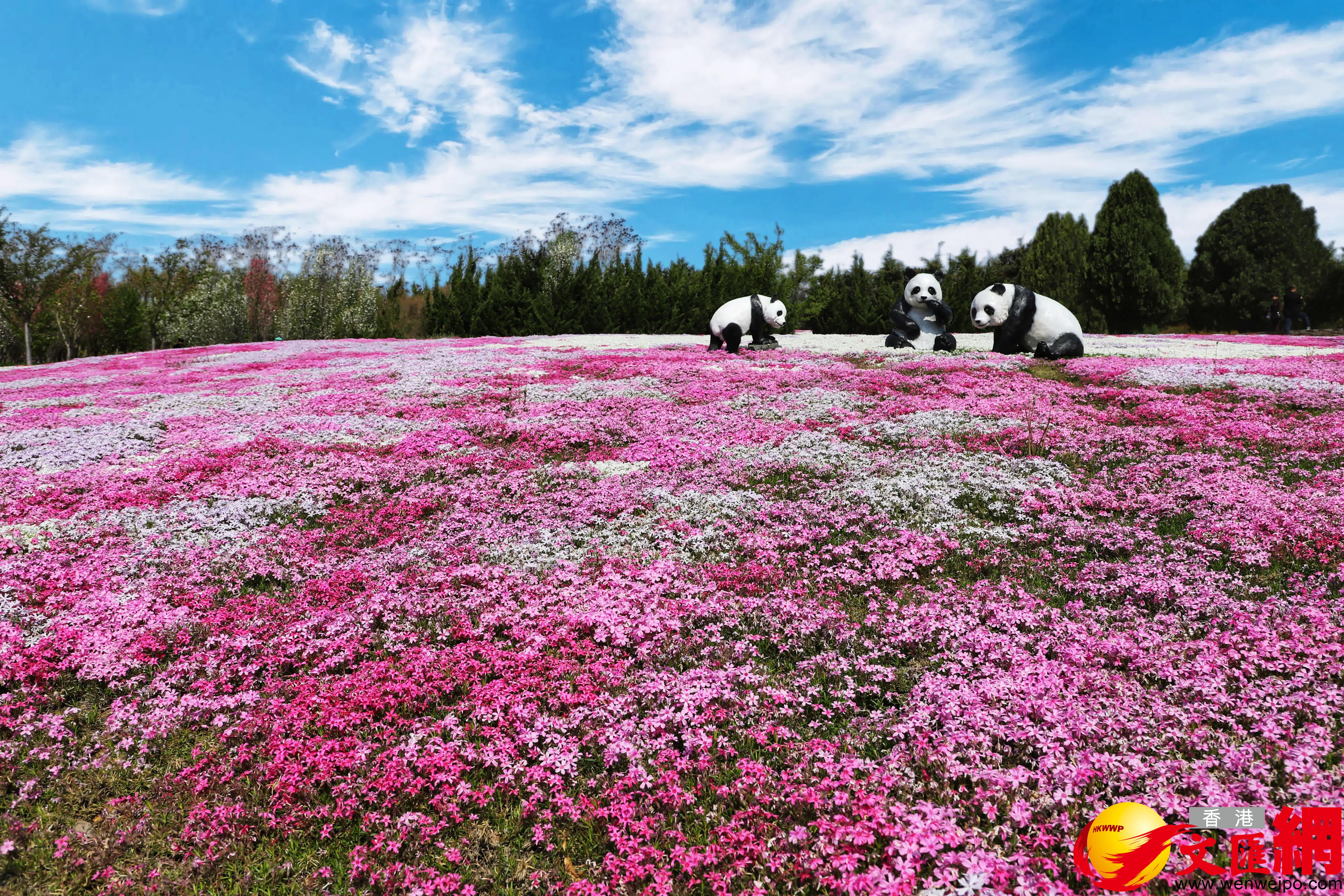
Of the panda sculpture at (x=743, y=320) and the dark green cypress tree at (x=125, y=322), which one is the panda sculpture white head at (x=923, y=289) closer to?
the panda sculpture at (x=743, y=320)

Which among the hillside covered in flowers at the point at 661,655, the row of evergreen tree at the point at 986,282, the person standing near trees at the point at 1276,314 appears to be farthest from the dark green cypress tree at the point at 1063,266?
the hillside covered in flowers at the point at 661,655

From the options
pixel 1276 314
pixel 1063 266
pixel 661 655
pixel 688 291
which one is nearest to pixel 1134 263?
pixel 1063 266

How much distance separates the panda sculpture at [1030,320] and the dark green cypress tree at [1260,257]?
118ft

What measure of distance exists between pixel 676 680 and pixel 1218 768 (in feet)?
11.8

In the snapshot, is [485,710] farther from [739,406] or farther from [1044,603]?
[739,406]

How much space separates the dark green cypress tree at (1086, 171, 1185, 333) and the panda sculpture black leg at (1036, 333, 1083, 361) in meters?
30.4

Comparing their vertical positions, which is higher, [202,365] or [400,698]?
[202,365]

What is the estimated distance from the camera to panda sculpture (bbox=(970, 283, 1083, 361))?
65.9 feet

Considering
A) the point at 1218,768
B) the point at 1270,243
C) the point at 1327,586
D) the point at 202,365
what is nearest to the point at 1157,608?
the point at 1327,586

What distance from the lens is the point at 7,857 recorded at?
4.15 meters

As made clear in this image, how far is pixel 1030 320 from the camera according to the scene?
67.3 ft

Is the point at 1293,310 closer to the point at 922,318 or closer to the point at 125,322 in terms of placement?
the point at 922,318

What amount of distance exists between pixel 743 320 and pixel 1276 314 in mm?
38828

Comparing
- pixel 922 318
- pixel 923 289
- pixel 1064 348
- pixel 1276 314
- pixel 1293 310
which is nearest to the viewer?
pixel 1064 348
